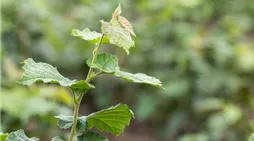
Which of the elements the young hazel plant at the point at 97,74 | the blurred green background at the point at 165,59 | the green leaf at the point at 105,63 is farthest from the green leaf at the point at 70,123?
the blurred green background at the point at 165,59

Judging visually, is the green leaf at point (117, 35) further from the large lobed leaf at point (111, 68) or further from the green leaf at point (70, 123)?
the green leaf at point (70, 123)

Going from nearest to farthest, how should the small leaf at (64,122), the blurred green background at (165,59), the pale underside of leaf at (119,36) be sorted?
1. the pale underside of leaf at (119,36)
2. the small leaf at (64,122)
3. the blurred green background at (165,59)

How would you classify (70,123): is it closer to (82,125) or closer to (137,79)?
(82,125)

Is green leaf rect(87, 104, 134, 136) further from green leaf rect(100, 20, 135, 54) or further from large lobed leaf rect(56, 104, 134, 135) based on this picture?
green leaf rect(100, 20, 135, 54)

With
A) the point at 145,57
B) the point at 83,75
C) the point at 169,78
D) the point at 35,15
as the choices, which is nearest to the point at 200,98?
the point at 169,78

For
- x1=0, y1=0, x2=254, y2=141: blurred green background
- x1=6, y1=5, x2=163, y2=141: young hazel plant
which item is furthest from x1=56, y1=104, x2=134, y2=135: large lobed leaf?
x1=0, y1=0, x2=254, y2=141: blurred green background

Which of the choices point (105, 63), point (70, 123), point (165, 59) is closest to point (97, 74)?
point (105, 63)

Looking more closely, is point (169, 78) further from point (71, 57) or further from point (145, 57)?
point (71, 57)

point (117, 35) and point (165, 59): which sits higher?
point (165, 59)
